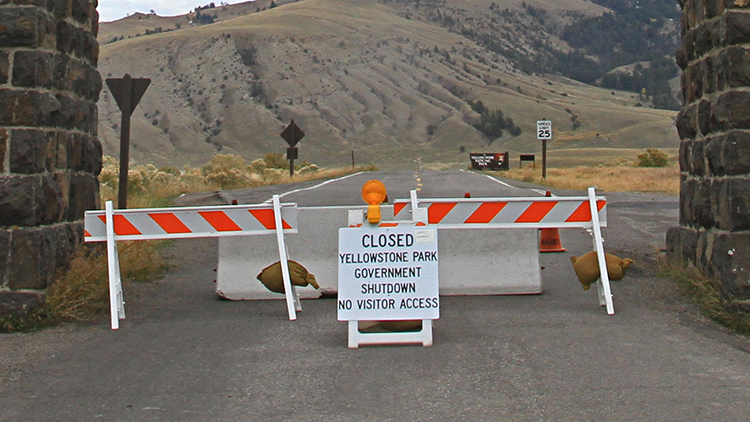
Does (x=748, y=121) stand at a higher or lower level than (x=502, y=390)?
higher

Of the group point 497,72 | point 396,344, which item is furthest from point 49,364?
point 497,72

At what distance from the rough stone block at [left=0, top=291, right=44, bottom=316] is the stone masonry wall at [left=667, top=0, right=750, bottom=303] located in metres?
6.27

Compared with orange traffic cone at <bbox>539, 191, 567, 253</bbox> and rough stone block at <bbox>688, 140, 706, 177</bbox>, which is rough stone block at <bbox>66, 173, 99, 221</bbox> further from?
rough stone block at <bbox>688, 140, 706, 177</bbox>

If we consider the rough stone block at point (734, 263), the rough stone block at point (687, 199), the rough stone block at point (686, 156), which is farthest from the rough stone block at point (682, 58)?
the rough stone block at point (734, 263)

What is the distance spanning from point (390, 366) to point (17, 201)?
3838mm

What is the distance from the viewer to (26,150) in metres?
7.74

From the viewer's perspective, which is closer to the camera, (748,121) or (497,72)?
(748,121)

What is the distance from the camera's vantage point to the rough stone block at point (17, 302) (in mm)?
7523

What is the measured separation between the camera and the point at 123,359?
643 centimetres

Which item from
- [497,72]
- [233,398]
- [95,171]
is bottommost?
[233,398]

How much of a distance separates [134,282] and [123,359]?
3772 mm

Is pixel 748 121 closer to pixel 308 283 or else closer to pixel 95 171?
pixel 308 283

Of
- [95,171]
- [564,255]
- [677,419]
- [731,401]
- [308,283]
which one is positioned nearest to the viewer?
[677,419]

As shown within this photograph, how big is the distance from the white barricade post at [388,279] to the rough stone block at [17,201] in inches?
117
